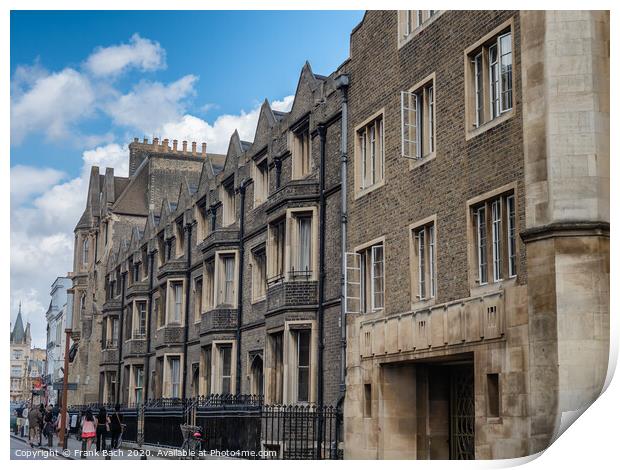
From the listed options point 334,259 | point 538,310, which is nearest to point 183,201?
point 334,259

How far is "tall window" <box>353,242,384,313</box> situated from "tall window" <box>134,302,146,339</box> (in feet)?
74.3

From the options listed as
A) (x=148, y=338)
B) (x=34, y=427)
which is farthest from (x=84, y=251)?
(x=34, y=427)

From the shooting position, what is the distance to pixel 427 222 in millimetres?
20000

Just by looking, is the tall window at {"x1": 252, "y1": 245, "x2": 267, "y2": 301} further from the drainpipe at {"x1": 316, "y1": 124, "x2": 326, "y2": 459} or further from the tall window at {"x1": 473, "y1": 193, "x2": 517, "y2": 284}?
the tall window at {"x1": 473, "y1": 193, "x2": 517, "y2": 284}

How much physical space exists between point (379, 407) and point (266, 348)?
7.18 meters

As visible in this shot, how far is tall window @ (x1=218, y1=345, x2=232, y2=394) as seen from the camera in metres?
32.8

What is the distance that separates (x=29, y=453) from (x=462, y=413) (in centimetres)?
861

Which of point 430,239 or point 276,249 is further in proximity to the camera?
point 276,249

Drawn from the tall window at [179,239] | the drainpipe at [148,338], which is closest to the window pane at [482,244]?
the tall window at [179,239]

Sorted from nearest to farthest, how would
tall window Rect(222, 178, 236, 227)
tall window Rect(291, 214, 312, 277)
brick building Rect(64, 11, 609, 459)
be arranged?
brick building Rect(64, 11, 609, 459), tall window Rect(291, 214, 312, 277), tall window Rect(222, 178, 236, 227)

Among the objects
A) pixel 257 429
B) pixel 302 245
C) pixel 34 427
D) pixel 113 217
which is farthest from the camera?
pixel 113 217

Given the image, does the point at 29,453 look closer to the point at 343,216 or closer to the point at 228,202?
the point at 343,216

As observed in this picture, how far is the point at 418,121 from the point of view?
68.6 ft

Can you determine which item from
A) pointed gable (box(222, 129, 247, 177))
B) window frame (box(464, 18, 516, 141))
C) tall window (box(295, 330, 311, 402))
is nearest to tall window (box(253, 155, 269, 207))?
pointed gable (box(222, 129, 247, 177))
